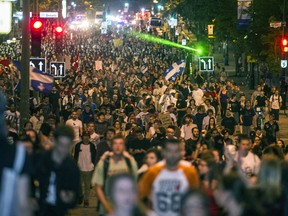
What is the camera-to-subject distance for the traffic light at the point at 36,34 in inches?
1028

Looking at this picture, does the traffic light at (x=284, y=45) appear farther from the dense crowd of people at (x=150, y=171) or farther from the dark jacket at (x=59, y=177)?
the dark jacket at (x=59, y=177)

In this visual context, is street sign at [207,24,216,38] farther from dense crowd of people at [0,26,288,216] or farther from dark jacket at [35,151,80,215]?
dark jacket at [35,151,80,215]

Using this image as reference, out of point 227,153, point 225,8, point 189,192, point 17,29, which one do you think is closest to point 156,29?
point 17,29

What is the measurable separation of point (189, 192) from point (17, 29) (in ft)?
334

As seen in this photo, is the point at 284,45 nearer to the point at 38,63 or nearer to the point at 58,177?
the point at 38,63

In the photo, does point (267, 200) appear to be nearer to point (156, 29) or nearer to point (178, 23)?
point (178, 23)

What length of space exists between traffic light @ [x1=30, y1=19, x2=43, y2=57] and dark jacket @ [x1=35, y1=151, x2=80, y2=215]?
50.0 feet

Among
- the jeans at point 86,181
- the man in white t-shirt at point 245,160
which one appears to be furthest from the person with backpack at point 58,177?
the jeans at point 86,181

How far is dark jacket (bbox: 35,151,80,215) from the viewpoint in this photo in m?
10.9

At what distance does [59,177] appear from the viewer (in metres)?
10.9

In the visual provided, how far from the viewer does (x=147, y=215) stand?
8102 mm

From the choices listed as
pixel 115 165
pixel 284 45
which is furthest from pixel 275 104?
pixel 115 165

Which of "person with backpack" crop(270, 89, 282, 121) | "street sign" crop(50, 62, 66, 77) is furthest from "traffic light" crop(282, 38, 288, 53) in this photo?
"street sign" crop(50, 62, 66, 77)

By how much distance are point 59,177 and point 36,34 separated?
15599mm
